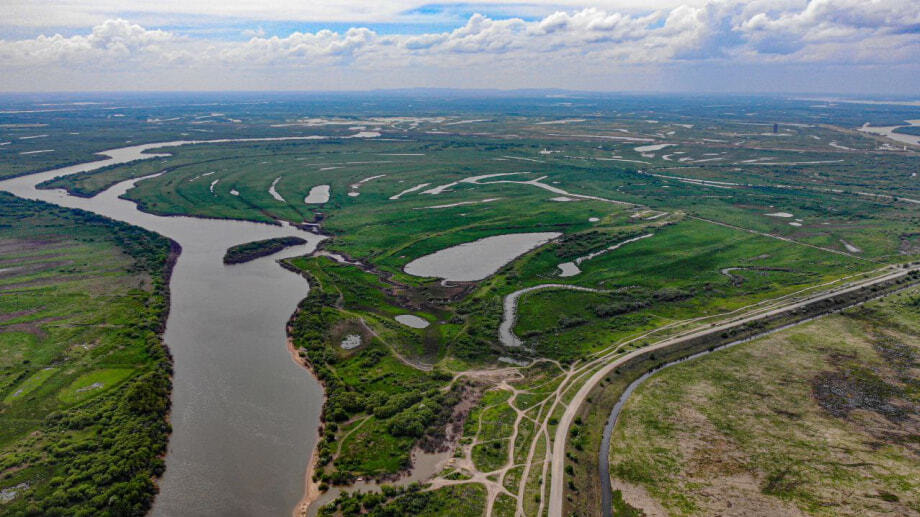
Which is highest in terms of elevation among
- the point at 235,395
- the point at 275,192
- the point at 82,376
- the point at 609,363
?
the point at 275,192

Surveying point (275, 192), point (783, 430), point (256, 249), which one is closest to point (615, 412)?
point (783, 430)

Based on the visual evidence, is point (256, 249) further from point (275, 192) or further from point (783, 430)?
point (783, 430)

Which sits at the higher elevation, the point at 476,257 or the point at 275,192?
the point at 275,192

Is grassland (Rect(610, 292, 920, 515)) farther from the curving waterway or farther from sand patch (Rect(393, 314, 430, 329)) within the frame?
sand patch (Rect(393, 314, 430, 329))

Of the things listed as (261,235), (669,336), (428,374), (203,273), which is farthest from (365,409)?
(261,235)

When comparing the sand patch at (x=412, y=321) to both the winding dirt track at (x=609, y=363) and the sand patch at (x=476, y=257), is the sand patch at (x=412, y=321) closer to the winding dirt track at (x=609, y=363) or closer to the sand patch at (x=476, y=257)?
the sand patch at (x=476, y=257)

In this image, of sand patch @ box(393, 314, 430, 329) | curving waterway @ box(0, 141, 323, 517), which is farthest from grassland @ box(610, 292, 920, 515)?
sand patch @ box(393, 314, 430, 329)
